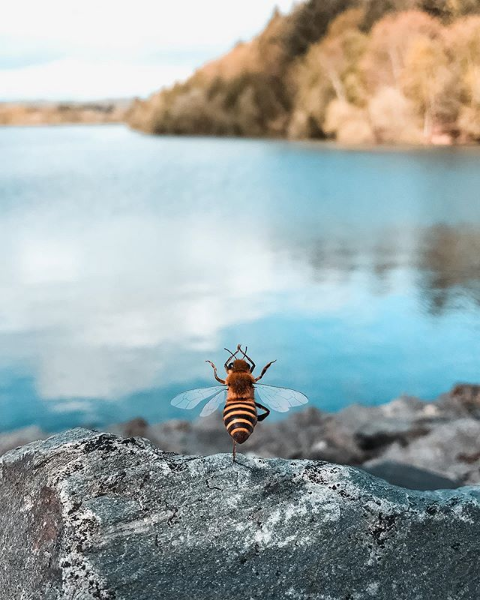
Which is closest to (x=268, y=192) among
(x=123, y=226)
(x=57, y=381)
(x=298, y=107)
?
(x=123, y=226)

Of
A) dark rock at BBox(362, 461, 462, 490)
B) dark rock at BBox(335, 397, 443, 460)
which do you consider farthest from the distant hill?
dark rock at BBox(362, 461, 462, 490)

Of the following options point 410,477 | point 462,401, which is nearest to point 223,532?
point 410,477

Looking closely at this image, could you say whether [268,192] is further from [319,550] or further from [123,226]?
[319,550]

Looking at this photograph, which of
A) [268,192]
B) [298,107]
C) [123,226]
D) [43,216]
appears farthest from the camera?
[298,107]

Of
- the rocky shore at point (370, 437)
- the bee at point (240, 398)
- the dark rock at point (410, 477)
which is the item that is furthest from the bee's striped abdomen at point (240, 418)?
the rocky shore at point (370, 437)

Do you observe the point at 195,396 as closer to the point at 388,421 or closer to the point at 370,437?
the point at 370,437

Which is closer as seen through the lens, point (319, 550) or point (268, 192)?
point (319, 550)

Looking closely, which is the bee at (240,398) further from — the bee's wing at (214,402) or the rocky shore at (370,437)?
the rocky shore at (370,437)
